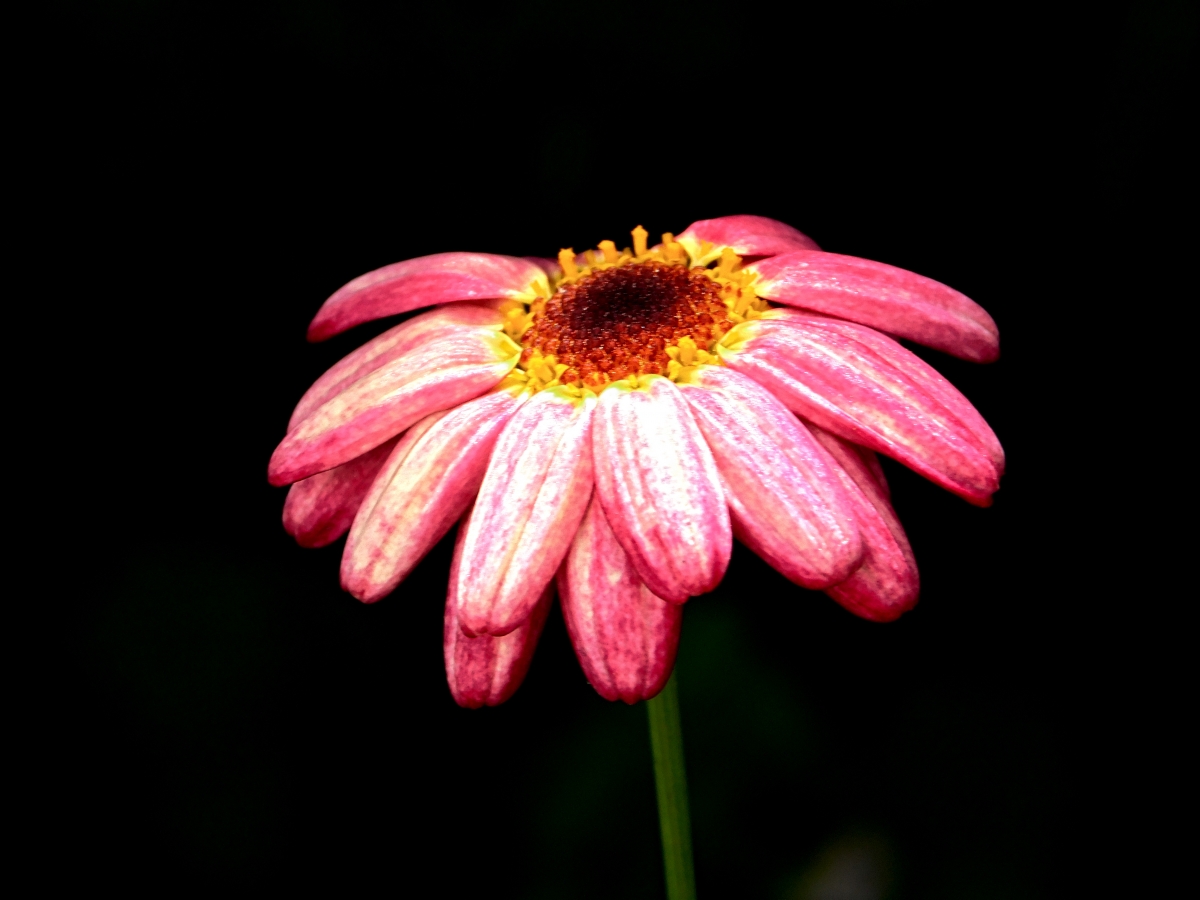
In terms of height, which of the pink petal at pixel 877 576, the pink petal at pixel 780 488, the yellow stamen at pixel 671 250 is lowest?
the pink petal at pixel 877 576

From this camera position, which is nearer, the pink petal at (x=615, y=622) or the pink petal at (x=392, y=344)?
the pink petal at (x=615, y=622)

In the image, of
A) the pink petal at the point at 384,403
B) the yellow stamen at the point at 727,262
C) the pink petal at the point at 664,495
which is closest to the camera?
the pink petal at the point at 664,495

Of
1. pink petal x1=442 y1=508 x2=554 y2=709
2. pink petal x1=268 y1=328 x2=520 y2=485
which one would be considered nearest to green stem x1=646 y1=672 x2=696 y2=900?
pink petal x1=442 y1=508 x2=554 y2=709

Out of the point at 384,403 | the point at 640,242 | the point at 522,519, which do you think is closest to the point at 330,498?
the point at 384,403

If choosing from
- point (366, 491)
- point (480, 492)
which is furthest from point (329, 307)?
point (480, 492)

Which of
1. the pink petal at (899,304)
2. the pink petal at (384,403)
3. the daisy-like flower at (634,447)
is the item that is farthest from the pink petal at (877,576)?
the pink petal at (384,403)

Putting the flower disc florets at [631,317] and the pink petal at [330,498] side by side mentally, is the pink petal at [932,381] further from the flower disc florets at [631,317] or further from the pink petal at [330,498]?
the pink petal at [330,498]

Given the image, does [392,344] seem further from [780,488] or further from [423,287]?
[780,488]
